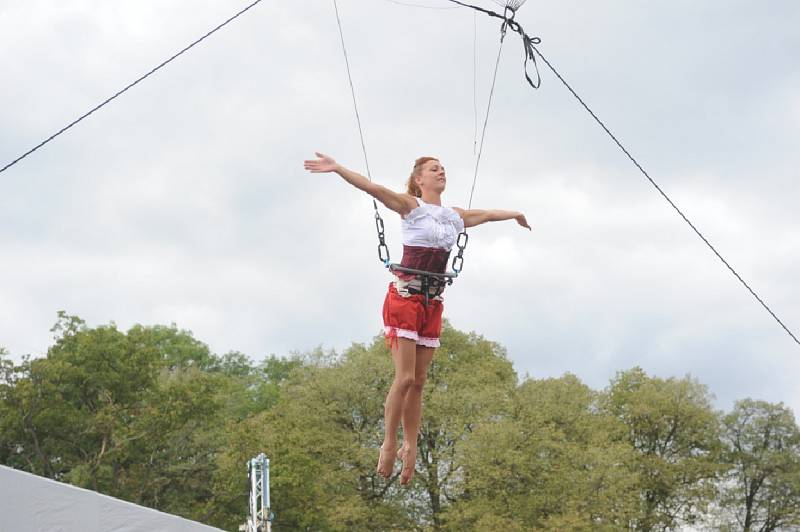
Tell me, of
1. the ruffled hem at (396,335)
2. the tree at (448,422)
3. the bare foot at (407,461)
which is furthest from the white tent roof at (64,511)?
the tree at (448,422)

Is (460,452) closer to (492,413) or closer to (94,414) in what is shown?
(492,413)

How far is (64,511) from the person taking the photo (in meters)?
9.00

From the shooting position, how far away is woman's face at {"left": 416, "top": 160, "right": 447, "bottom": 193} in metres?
7.83

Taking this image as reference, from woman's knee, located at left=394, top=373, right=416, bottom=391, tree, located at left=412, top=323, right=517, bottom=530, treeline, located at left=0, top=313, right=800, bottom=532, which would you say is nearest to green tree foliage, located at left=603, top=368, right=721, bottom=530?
treeline, located at left=0, top=313, right=800, bottom=532

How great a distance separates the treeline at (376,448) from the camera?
31188mm

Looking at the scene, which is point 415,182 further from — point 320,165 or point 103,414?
point 103,414

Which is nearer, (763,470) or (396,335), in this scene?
(396,335)

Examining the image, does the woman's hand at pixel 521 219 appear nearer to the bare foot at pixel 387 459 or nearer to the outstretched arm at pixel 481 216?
the outstretched arm at pixel 481 216

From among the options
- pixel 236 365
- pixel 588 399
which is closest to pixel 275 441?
pixel 588 399

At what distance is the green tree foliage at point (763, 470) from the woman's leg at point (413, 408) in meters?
31.0

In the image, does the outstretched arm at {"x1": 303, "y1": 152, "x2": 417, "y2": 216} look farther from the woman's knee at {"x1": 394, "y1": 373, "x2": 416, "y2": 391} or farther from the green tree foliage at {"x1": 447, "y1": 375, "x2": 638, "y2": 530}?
the green tree foliage at {"x1": 447, "y1": 375, "x2": 638, "y2": 530}

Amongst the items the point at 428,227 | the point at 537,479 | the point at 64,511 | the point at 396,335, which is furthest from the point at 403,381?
the point at 537,479

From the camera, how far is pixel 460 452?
31.5m

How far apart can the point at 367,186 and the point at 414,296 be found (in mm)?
846
